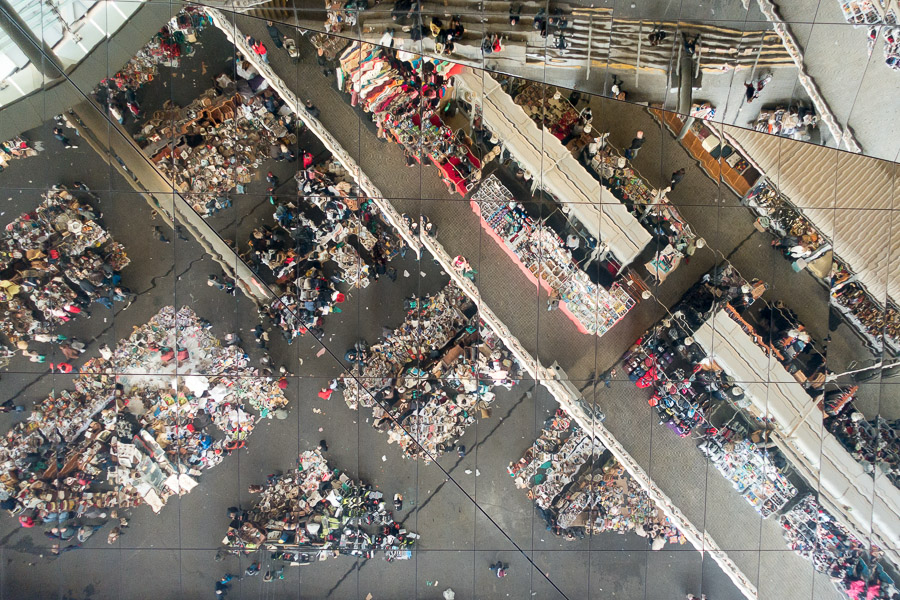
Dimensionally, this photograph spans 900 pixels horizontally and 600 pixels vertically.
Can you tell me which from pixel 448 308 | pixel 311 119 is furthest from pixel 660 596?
pixel 311 119

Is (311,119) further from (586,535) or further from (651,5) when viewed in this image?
(586,535)

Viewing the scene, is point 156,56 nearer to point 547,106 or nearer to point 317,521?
point 547,106

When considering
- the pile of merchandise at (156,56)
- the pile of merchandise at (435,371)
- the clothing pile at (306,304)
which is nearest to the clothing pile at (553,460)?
the pile of merchandise at (435,371)

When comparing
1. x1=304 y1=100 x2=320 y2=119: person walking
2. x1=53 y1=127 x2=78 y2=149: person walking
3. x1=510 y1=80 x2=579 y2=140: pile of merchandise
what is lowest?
x1=510 y1=80 x2=579 y2=140: pile of merchandise

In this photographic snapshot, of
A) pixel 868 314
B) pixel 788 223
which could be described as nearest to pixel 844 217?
pixel 788 223

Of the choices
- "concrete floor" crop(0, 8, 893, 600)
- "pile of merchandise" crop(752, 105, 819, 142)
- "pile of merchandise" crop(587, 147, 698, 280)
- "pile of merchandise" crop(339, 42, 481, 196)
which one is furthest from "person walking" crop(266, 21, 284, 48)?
"pile of merchandise" crop(752, 105, 819, 142)

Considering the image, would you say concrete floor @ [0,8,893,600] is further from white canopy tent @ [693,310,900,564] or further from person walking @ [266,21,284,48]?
white canopy tent @ [693,310,900,564]
